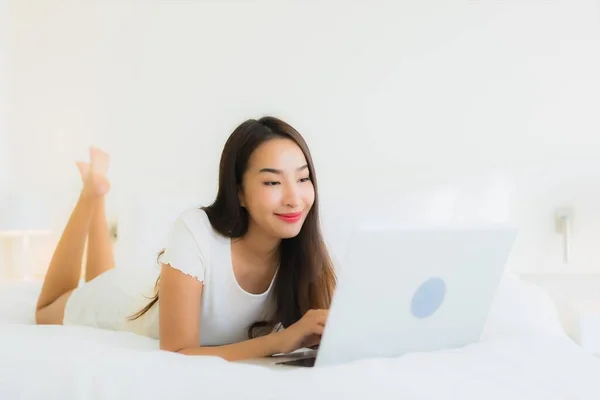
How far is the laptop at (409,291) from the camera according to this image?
3.35ft

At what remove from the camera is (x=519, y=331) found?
4.74 feet

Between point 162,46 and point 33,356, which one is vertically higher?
point 162,46

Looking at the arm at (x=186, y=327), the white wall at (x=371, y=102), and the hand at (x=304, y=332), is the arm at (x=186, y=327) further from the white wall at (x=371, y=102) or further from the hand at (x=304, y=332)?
the white wall at (x=371, y=102)

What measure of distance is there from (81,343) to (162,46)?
1884mm

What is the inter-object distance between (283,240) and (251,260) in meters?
0.09

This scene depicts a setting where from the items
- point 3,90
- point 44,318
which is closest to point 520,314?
point 44,318

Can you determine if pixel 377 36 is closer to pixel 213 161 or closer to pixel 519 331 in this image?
pixel 213 161

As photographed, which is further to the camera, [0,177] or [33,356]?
[0,177]

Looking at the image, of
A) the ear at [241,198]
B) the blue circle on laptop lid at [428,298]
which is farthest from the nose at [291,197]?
the blue circle on laptop lid at [428,298]

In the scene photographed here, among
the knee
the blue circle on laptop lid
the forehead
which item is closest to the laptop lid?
the blue circle on laptop lid

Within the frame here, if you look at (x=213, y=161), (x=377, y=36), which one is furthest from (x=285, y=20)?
(x=213, y=161)

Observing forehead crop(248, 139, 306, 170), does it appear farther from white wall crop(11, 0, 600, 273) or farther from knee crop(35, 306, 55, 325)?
white wall crop(11, 0, 600, 273)

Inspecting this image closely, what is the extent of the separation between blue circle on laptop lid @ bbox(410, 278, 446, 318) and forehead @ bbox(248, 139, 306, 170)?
372 mm

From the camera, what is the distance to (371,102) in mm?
2734
